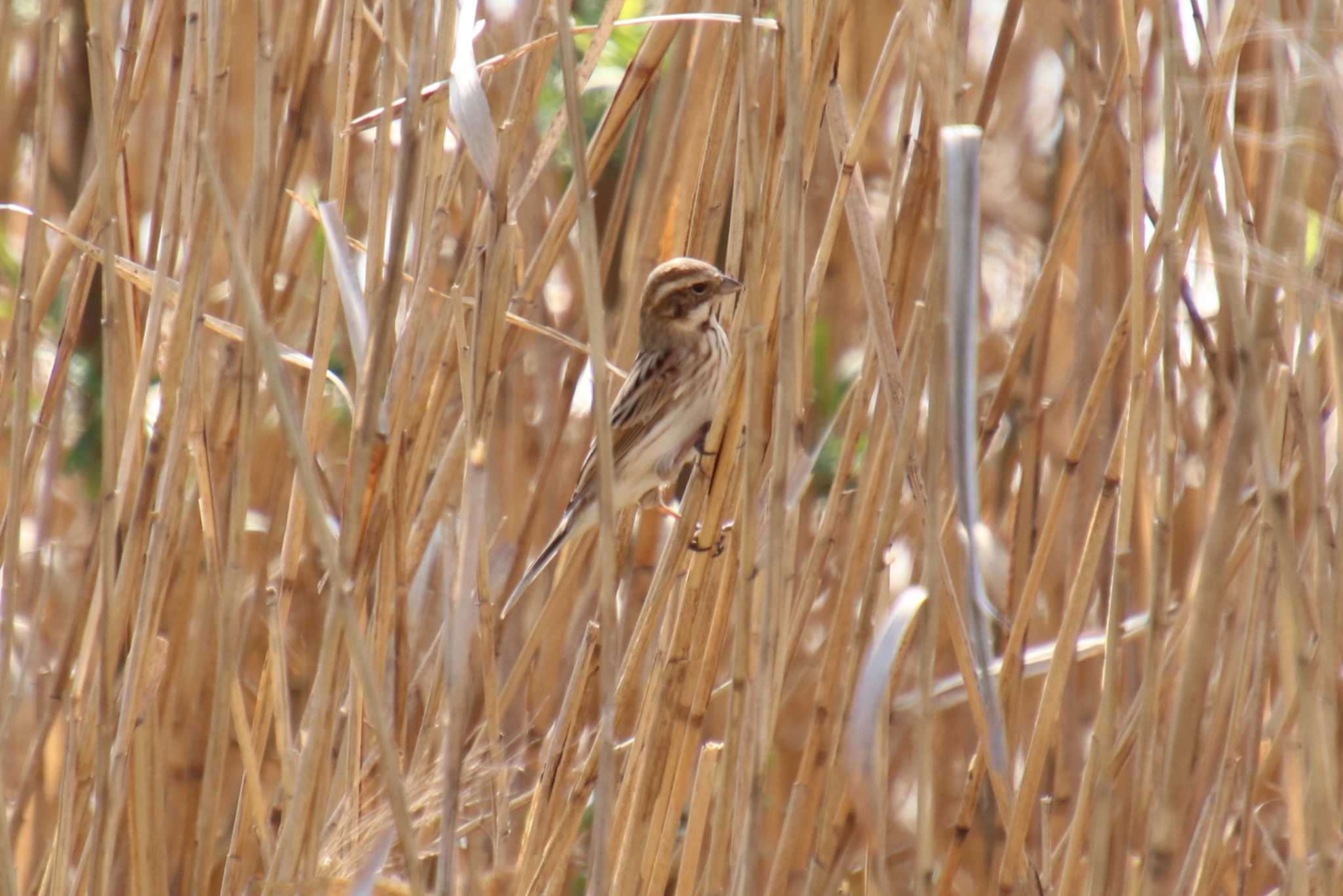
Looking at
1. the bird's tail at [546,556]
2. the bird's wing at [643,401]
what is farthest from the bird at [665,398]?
the bird's tail at [546,556]

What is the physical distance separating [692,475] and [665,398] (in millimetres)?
1246

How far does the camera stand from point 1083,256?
3527mm

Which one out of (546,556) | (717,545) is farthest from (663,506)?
(717,545)

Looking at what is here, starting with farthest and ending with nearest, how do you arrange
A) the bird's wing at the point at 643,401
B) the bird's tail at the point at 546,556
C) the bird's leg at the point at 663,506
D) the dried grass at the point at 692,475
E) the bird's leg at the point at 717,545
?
1. the bird's wing at the point at 643,401
2. the bird's leg at the point at 663,506
3. the bird's tail at the point at 546,556
4. the bird's leg at the point at 717,545
5. the dried grass at the point at 692,475

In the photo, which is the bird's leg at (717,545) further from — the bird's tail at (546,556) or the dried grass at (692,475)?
the bird's tail at (546,556)

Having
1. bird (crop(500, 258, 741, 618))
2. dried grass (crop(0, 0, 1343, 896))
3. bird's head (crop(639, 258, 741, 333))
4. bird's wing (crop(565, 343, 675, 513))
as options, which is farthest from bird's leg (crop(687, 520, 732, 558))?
bird's wing (crop(565, 343, 675, 513))

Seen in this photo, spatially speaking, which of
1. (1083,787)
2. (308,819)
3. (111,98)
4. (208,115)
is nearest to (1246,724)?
(1083,787)

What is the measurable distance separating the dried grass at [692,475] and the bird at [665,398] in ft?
0.56

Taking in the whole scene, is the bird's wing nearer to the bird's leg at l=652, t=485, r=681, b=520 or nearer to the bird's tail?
the bird's leg at l=652, t=485, r=681, b=520

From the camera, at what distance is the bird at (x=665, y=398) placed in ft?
12.2

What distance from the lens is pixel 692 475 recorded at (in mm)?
2701

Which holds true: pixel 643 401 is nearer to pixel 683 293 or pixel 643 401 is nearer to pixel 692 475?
pixel 683 293

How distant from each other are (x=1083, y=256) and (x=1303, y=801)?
1.72 metres

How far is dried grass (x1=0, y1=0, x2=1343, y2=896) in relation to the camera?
1.93 meters
